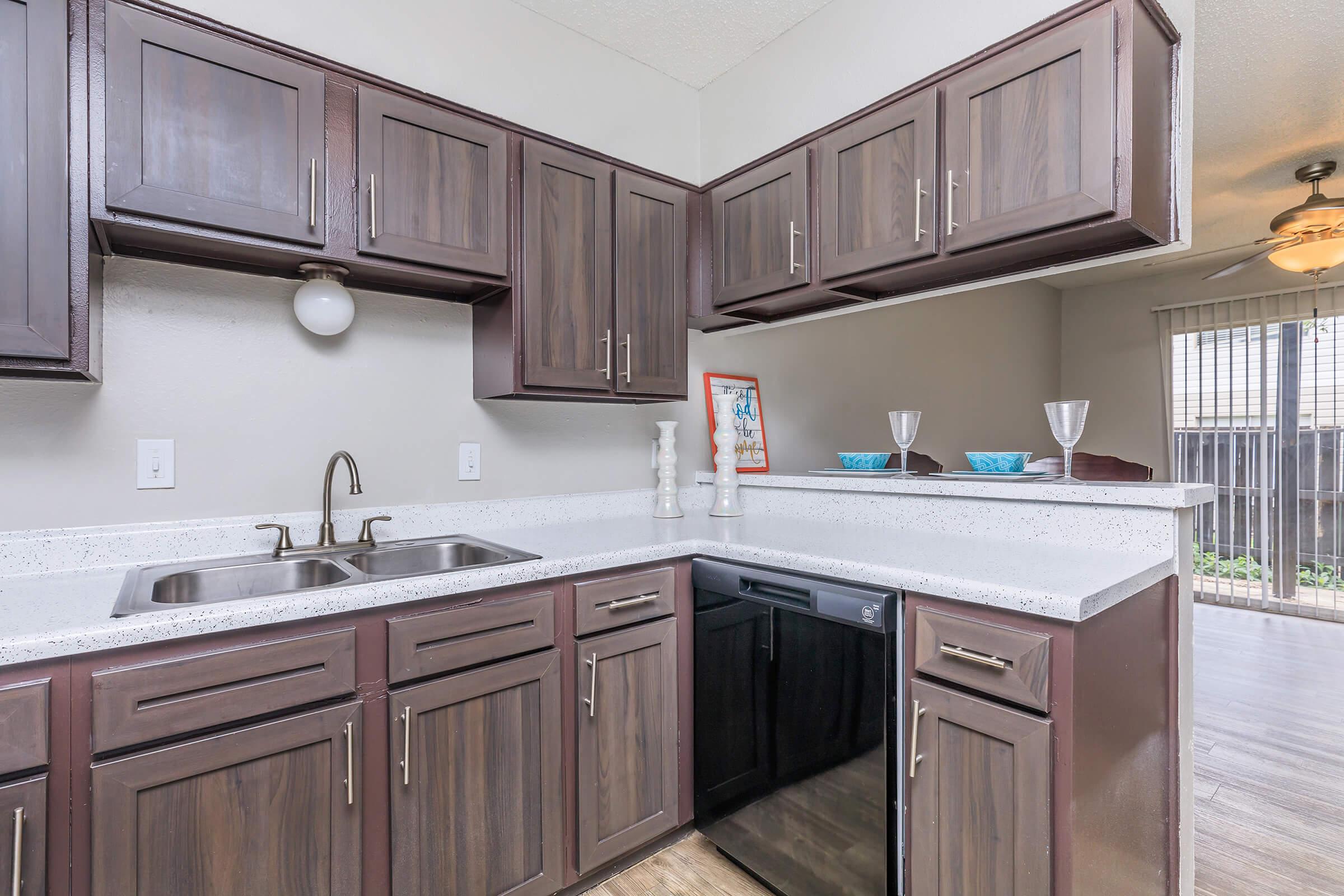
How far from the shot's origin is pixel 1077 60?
149cm

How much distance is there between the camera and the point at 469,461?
2.10 meters

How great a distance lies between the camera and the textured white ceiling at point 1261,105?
7.20 feet

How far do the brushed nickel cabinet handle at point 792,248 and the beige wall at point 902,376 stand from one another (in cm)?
65

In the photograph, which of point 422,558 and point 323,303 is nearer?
point 323,303

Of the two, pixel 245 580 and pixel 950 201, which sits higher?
pixel 950 201

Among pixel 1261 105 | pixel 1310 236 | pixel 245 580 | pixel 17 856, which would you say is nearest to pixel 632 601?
pixel 245 580

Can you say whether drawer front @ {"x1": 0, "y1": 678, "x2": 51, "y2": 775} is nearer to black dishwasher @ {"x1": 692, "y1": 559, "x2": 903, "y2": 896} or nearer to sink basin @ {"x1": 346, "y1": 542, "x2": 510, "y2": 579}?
sink basin @ {"x1": 346, "y1": 542, "x2": 510, "y2": 579}

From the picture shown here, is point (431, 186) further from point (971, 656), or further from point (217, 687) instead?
point (971, 656)

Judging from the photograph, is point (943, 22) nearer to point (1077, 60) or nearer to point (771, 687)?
point (1077, 60)

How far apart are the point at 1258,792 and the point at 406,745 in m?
2.74

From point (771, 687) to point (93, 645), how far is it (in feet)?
4.47

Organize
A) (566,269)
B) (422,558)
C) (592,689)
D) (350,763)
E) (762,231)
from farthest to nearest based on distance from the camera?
1. (762,231)
2. (566,269)
3. (422,558)
4. (592,689)
5. (350,763)

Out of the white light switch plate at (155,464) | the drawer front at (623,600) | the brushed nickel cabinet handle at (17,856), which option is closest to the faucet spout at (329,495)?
the white light switch plate at (155,464)

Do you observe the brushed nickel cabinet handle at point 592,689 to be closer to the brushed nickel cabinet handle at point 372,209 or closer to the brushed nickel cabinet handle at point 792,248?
the brushed nickel cabinet handle at point 372,209
